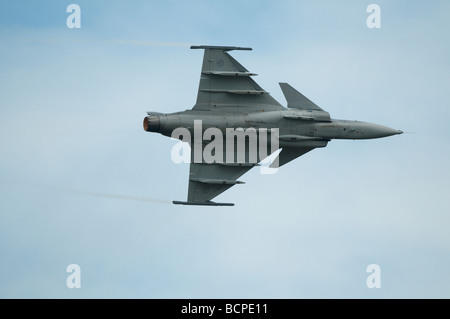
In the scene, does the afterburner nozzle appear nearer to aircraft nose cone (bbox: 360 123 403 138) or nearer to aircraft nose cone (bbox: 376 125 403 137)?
aircraft nose cone (bbox: 360 123 403 138)

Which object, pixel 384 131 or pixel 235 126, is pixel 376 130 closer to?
pixel 384 131

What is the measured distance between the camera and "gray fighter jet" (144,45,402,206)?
65562mm

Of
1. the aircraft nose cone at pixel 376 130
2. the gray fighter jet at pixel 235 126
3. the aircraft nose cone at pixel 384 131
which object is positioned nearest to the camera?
the gray fighter jet at pixel 235 126

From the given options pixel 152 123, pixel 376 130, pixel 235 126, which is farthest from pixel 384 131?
pixel 152 123

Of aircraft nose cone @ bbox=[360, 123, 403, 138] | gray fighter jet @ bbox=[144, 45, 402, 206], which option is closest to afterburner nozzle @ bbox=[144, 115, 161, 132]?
gray fighter jet @ bbox=[144, 45, 402, 206]

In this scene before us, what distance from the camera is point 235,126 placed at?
215ft

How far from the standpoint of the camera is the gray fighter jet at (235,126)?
65.6m

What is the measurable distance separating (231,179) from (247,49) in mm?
5263

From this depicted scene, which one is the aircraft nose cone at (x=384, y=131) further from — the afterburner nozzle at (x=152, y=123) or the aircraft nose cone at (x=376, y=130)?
the afterburner nozzle at (x=152, y=123)

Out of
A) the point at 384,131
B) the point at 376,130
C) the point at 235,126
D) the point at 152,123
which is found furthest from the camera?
the point at 384,131

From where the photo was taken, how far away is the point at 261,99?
66438 mm

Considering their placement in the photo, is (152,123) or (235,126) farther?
(235,126)

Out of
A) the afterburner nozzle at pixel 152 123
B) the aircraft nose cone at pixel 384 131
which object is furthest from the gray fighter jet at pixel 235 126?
the aircraft nose cone at pixel 384 131

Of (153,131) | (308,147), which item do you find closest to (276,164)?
(308,147)
